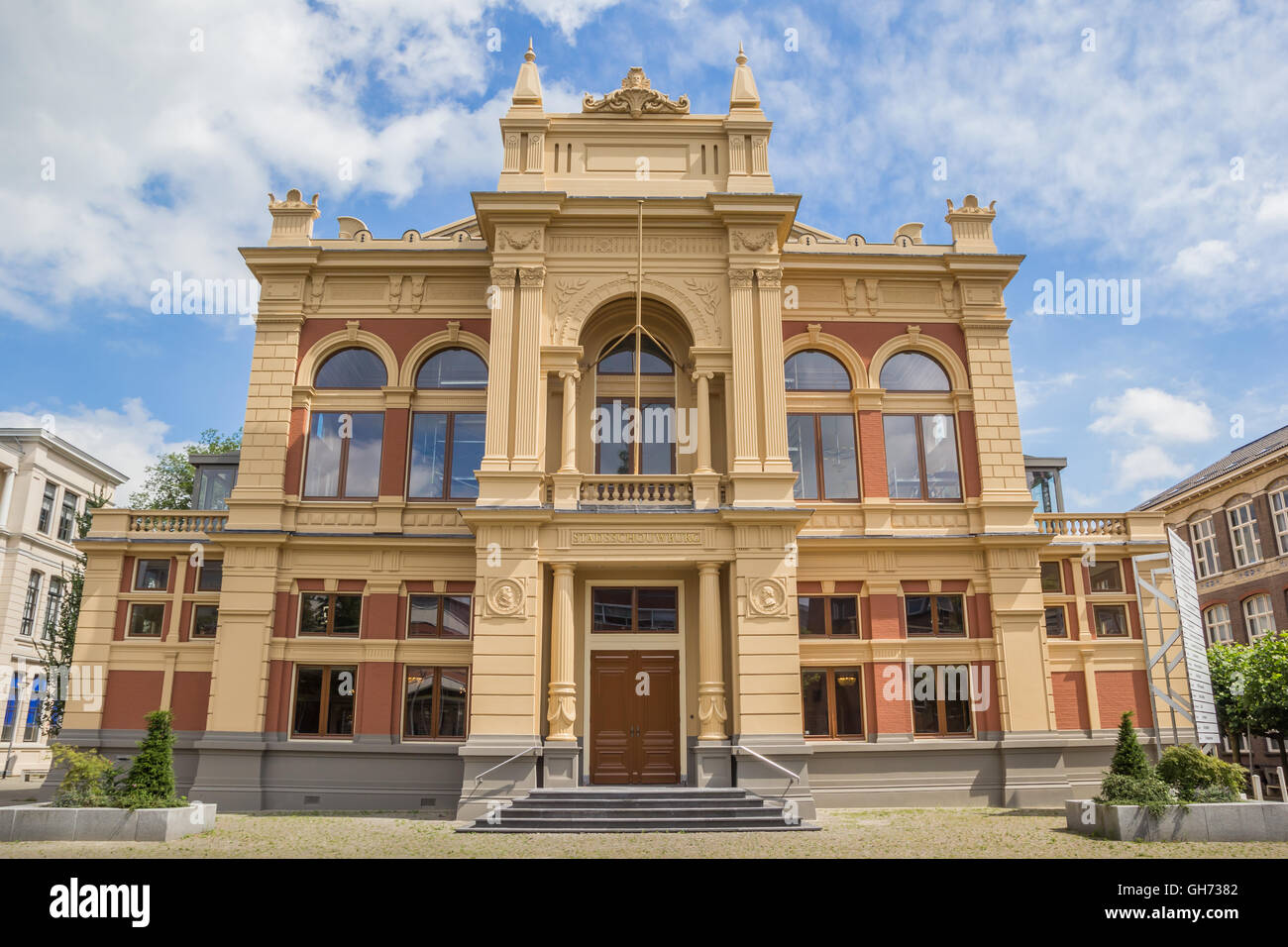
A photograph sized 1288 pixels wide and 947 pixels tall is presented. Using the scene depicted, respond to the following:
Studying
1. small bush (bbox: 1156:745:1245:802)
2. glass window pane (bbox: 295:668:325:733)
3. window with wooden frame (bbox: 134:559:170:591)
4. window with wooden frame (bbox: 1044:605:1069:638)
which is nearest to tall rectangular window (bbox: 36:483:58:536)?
window with wooden frame (bbox: 134:559:170:591)

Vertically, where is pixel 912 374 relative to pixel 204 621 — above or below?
above

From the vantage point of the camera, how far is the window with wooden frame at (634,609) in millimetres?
23047

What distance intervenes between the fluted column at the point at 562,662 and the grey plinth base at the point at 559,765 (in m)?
0.24

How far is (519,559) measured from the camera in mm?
21422

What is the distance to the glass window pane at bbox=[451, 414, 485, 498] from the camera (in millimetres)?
25203

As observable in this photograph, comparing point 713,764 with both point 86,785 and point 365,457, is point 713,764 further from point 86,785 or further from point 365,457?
point 365,457

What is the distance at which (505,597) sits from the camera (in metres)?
21.2

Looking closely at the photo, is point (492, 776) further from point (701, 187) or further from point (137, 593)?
point (701, 187)

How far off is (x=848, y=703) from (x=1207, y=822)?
31.6ft

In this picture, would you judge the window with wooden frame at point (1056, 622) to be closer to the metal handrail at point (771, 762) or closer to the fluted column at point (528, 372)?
the metal handrail at point (771, 762)

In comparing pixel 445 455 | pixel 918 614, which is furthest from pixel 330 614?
pixel 918 614

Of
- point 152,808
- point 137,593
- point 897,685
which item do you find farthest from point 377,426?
point 897,685

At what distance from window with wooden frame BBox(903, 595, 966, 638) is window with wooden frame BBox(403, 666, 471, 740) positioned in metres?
12.4

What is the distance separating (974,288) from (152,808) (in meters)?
24.8
